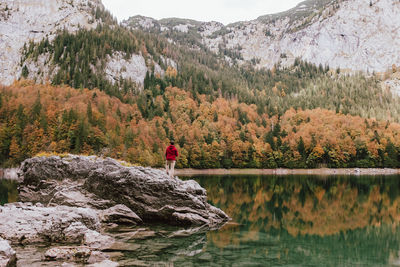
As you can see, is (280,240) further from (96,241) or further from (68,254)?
(68,254)

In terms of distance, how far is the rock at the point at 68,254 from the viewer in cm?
1717

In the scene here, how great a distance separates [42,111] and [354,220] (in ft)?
330

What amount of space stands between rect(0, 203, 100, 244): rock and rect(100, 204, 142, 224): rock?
455 centimetres

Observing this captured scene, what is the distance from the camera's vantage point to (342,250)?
20344mm

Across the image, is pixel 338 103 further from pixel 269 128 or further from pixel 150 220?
pixel 150 220

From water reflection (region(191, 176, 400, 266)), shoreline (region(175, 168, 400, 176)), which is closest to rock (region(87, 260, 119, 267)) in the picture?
water reflection (region(191, 176, 400, 266))

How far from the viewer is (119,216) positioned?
92.5 feet

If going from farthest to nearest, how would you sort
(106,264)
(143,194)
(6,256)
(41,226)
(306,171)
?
(306,171), (143,194), (41,226), (106,264), (6,256)

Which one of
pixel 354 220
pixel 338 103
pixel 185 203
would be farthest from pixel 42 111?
pixel 338 103

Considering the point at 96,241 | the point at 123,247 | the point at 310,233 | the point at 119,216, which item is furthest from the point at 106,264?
the point at 310,233

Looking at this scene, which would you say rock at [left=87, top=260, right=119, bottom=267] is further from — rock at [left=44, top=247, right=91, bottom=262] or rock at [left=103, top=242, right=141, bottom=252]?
rock at [left=103, top=242, right=141, bottom=252]

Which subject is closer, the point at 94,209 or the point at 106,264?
the point at 106,264

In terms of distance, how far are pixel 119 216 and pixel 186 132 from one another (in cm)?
11179

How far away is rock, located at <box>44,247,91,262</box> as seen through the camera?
17.2m
